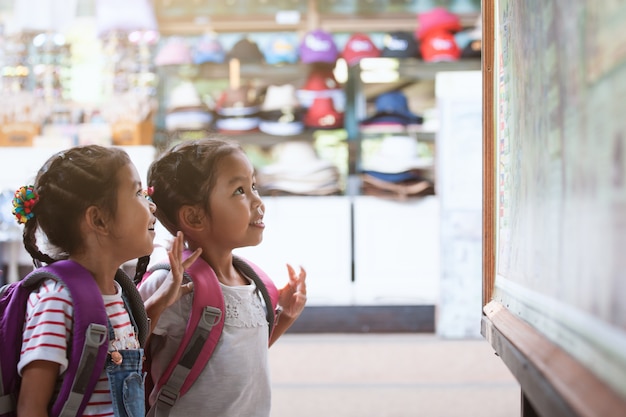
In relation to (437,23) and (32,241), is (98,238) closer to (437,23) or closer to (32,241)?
(32,241)

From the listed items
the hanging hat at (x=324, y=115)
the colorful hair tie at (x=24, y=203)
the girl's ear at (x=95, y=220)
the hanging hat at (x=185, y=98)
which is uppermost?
the hanging hat at (x=185, y=98)

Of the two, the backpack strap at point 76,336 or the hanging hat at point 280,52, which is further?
the hanging hat at point 280,52

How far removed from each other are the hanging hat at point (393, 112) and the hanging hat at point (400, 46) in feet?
0.81

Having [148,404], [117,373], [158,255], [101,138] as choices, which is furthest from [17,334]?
[101,138]

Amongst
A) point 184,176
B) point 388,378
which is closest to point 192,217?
point 184,176

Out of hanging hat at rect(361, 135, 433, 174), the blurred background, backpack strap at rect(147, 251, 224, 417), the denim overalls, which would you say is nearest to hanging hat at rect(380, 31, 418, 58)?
the blurred background

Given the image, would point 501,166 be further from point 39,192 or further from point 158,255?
point 158,255

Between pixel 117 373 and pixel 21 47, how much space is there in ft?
14.8

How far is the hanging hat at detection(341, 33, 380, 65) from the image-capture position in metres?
5.30

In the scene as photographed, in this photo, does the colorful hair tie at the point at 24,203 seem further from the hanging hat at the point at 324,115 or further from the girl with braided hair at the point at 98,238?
the hanging hat at the point at 324,115

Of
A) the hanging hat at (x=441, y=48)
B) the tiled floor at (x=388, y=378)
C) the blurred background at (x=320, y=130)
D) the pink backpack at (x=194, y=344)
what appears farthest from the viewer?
the hanging hat at (x=441, y=48)

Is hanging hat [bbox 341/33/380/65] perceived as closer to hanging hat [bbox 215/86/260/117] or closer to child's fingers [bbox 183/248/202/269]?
hanging hat [bbox 215/86/260/117]

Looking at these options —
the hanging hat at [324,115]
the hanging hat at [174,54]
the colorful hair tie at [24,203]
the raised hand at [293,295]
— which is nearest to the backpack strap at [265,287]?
the raised hand at [293,295]

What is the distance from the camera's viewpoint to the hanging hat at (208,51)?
536 cm
